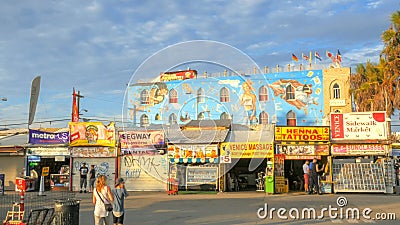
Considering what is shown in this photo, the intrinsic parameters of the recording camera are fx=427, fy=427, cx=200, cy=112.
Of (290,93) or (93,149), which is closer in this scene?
(93,149)

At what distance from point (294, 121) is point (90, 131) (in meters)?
A: 24.3

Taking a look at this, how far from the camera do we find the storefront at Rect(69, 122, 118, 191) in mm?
23750

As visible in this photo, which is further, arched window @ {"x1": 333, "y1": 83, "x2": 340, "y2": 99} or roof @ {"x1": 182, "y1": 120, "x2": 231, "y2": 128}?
arched window @ {"x1": 333, "y1": 83, "x2": 340, "y2": 99}

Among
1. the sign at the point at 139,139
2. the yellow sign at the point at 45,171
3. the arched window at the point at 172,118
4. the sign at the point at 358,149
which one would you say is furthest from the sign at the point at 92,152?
the sign at the point at 358,149

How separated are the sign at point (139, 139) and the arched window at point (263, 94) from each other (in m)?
7.88

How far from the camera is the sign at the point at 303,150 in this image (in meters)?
21.5

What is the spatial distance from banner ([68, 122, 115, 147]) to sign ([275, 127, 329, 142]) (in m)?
9.15

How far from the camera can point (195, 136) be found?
21.7m

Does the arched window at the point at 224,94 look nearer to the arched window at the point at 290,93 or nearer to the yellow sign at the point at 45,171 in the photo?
the yellow sign at the point at 45,171

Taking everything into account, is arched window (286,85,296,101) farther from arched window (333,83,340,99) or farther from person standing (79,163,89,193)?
person standing (79,163,89,193)

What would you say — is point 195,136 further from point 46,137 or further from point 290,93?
point 290,93

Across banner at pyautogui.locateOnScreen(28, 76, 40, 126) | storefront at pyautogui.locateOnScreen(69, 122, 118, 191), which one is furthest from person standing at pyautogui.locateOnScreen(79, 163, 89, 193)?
banner at pyautogui.locateOnScreen(28, 76, 40, 126)

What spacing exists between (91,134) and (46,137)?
283 centimetres

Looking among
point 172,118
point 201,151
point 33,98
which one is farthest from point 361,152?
point 33,98
